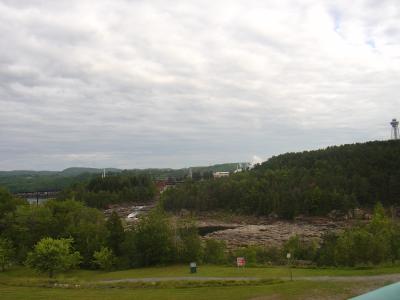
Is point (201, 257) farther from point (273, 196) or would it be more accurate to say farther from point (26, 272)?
point (273, 196)

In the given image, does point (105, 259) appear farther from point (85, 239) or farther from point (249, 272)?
point (249, 272)

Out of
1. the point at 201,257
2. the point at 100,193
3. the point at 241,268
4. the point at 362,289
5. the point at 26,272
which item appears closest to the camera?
the point at 362,289

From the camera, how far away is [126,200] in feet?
460

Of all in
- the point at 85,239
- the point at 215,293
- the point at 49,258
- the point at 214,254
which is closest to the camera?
the point at 215,293

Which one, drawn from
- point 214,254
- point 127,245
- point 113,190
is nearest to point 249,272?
point 214,254

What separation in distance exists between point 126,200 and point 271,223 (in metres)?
62.1

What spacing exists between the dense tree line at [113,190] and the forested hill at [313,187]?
73.9ft

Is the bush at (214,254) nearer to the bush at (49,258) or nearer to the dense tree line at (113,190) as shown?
the bush at (49,258)

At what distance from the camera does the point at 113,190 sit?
144 metres

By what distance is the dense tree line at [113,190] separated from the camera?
128125 millimetres

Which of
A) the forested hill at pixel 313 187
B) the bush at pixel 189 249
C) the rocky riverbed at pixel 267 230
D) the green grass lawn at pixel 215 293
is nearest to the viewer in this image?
the green grass lawn at pixel 215 293

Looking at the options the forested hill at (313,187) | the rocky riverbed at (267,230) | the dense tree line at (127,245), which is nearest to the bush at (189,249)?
the dense tree line at (127,245)

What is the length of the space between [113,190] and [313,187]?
222ft

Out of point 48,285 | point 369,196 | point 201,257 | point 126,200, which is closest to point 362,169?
point 369,196
